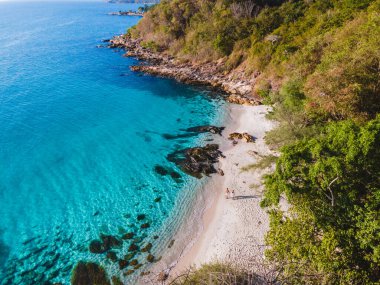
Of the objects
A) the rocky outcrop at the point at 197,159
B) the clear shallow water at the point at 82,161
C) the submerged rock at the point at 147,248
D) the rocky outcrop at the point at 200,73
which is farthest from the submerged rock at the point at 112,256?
the rocky outcrop at the point at 200,73

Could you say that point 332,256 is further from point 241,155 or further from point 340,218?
point 241,155

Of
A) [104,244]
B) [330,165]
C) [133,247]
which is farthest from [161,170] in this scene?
[330,165]

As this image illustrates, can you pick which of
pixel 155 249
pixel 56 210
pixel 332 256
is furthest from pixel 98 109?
pixel 332 256

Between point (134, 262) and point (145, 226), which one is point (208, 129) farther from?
point (134, 262)

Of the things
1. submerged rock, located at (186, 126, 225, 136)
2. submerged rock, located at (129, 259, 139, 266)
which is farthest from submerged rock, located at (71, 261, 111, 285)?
submerged rock, located at (186, 126, 225, 136)

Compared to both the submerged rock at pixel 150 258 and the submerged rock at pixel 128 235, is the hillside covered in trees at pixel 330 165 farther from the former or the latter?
the submerged rock at pixel 128 235

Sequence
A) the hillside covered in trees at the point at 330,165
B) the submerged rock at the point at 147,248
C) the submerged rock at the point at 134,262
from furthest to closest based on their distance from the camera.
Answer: the submerged rock at the point at 147,248
the submerged rock at the point at 134,262
the hillside covered in trees at the point at 330,165
